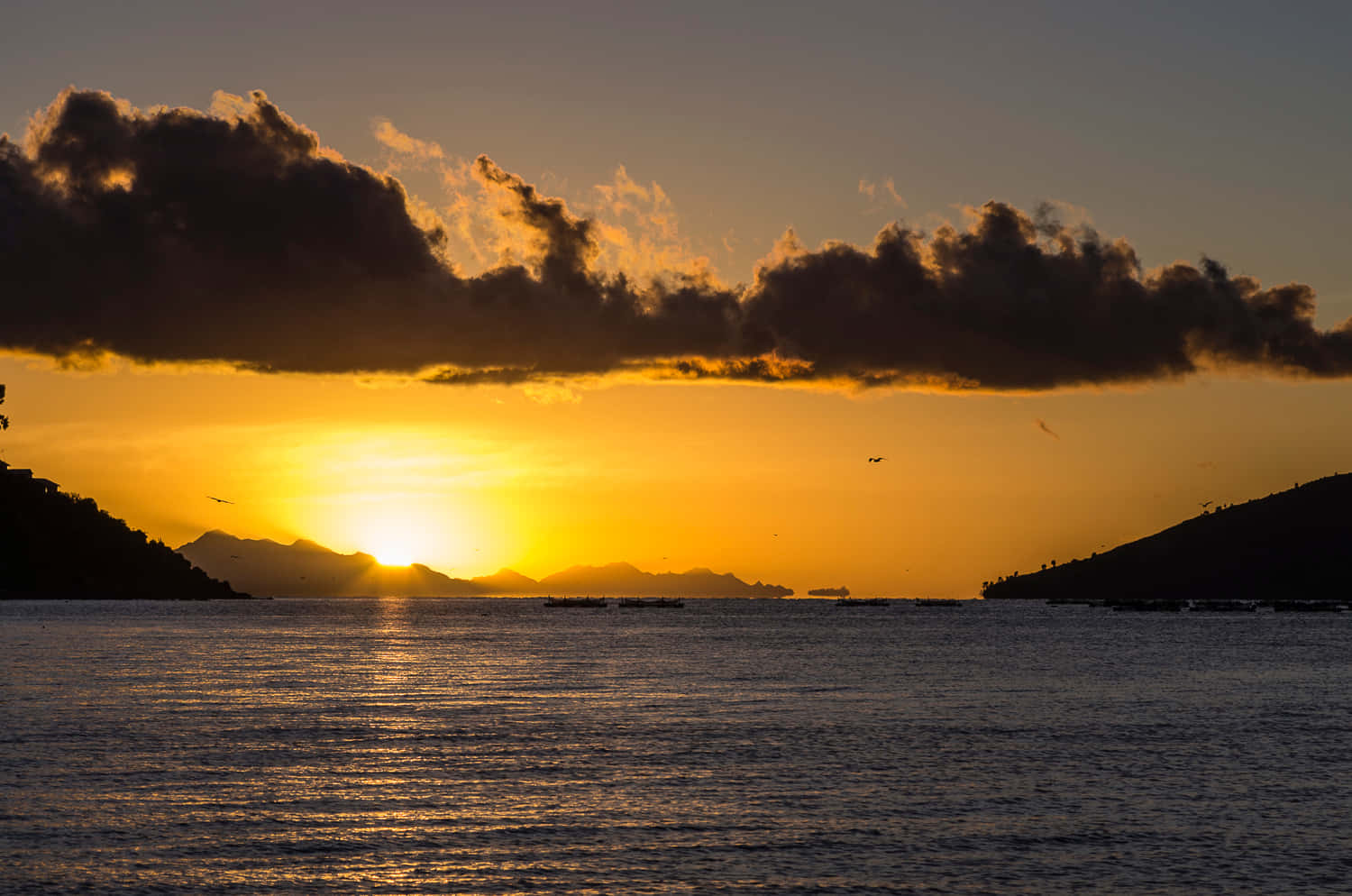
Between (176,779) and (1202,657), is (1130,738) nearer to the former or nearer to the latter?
(176,779)

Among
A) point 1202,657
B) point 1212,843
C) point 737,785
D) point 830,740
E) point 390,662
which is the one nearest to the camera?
point 1212,843

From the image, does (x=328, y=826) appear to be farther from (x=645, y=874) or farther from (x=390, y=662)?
(x=390, y=662)

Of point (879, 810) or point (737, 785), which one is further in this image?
point (737, 785)

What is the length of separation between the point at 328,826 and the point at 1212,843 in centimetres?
2891

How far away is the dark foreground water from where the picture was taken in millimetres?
36219

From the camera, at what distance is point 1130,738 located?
68.9 metres

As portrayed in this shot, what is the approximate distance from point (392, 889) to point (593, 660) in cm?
10713

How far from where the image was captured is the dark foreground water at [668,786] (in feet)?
119

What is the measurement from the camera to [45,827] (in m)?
40.9

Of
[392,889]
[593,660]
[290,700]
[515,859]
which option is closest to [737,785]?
[515,859]

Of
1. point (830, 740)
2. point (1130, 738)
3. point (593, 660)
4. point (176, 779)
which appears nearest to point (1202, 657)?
point (593, 660)

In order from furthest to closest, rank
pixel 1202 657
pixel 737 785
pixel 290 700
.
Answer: pixel 1202 657 → pixel 290 700 → pixel 737 785

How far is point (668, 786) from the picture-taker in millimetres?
50625

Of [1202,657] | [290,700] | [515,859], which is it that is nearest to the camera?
[515,859]
